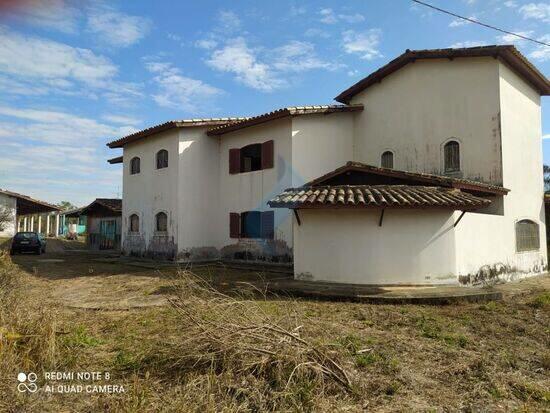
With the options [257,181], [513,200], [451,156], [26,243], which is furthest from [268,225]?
[26,243]

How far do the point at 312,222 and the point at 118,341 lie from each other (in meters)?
5.71

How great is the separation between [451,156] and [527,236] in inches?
147

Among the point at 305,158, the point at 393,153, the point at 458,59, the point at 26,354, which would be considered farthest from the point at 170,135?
the point at 26,354

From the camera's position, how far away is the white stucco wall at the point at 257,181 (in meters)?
15.5

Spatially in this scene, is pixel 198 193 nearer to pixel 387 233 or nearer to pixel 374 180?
pixel 374 180

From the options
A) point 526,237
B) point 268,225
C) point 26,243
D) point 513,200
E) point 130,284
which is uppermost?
point 513,200

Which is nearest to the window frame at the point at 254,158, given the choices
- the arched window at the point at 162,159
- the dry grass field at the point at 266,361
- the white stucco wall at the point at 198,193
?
the white stucco wall at the point at 198,193

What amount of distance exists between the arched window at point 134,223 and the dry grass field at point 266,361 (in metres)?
Result: 13.8

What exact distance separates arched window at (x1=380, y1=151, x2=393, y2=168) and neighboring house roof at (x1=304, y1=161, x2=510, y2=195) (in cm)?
387

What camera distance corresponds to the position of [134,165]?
2111cm

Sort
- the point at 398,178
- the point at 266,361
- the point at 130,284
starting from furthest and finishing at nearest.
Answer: the point at 130,284, the point at 398,178, the point at 266,361

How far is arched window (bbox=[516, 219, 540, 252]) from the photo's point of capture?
13.9 metres

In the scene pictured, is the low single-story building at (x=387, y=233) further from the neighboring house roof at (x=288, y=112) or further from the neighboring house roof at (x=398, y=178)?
the neighboring house roof at (x=288, y=112)

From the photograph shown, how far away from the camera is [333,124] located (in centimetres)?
1627
